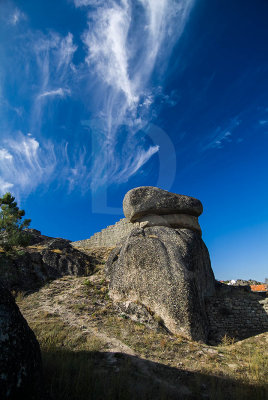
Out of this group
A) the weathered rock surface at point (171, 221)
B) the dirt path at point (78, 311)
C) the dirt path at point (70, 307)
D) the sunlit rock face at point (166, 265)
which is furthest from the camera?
the weathered rock surface at point (171, 221)

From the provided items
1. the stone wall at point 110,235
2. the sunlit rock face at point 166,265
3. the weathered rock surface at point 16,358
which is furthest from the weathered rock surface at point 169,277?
the stone wall at point 110,235

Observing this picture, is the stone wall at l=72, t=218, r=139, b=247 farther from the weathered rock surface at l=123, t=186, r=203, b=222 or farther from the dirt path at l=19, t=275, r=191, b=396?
the weathered rock surface at l=123, t=186, r=203, b=222

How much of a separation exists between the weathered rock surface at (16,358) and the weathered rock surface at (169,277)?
226 inches

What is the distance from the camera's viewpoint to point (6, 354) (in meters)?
2.30

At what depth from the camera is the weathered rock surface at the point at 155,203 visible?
11416 mm

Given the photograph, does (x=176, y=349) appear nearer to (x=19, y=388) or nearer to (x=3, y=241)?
(x=19, y=388)

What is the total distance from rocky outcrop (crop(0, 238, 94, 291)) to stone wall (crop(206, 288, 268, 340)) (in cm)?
734

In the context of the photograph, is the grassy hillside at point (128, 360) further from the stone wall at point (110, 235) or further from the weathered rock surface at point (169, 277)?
the stone wall at point (110, 235)

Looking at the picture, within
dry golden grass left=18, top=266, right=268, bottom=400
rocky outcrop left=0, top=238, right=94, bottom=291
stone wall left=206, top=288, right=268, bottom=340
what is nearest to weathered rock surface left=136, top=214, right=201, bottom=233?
stone wall left=206, top=288, right=268, bottom=340

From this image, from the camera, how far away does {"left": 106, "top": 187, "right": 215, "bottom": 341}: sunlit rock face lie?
24.6 feet

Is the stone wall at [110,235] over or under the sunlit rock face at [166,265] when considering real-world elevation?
over

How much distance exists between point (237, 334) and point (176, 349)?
4.31 meters

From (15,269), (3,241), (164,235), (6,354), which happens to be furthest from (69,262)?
(6,354)

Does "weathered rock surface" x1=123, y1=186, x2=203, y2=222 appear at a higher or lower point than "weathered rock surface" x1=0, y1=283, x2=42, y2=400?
higher
